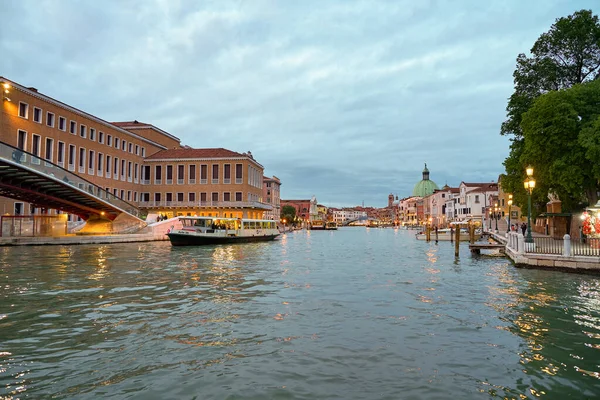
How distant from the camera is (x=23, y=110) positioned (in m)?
37.9

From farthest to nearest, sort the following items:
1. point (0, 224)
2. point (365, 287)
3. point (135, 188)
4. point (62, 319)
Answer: point (135, 188) → point (0, 224) → point (365, 287) → point (62, 319)

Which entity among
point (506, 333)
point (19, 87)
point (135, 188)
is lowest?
point (506, 333)

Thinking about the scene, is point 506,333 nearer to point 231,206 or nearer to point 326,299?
point 326,299

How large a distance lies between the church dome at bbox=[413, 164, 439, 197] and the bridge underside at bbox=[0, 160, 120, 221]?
138 meters

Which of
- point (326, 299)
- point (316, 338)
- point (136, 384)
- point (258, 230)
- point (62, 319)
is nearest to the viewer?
point (136, 384)

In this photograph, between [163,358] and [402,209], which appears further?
[402,209]

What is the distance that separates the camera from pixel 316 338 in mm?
8164

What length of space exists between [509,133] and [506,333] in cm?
2365

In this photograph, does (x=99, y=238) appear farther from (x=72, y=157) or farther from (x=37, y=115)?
(x=72, y=157)

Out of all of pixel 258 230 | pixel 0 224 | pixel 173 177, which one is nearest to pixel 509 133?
pixel 258 230

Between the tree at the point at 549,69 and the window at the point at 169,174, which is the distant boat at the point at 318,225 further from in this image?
the tree at the point at 549,69

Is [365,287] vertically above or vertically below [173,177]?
below

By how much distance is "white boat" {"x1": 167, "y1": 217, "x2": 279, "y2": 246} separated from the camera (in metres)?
34.0

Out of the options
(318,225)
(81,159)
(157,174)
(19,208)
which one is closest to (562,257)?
(19,208)
